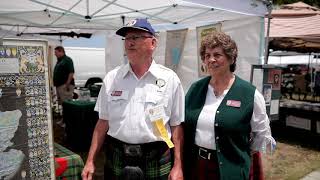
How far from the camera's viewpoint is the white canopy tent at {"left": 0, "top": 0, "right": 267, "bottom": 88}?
5.30 m

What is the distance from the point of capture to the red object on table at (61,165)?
2627mm

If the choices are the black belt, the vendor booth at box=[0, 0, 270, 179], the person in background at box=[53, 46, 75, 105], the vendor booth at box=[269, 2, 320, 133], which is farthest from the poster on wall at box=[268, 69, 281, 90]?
the person in background at box=[53, 46, 75, 105]

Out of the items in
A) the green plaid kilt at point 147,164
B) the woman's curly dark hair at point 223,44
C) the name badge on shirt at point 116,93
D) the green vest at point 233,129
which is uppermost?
the woman's curly dark hair at point 223,44

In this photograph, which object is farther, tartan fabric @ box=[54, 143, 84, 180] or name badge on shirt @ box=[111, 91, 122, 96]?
tartan fabric @ box=[54, 143, 84, 180]

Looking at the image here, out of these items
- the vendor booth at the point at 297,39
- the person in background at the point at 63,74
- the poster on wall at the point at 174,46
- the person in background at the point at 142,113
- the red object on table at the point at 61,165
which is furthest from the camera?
the person in background at the point at 63,74

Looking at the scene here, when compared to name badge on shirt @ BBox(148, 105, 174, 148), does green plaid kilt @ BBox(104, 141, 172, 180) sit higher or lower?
lower

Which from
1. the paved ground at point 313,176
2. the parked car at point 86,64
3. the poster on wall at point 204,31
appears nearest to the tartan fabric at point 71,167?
the poster on wall at point 204,31

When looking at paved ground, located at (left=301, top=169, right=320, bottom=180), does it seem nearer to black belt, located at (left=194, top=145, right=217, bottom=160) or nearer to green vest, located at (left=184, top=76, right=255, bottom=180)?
green vest, located at (left=184, top=76, right=255, bottom=180)

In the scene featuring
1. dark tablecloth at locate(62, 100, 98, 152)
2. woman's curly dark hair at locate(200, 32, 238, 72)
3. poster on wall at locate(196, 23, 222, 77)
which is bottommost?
dark tablecloth at locate(62, 100, 98, 152)

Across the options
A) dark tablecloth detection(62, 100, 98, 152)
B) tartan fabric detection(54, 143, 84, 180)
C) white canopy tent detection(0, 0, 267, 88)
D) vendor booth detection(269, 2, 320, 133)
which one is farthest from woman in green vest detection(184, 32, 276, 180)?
vendor booth detection(269, 2, 320, 133)

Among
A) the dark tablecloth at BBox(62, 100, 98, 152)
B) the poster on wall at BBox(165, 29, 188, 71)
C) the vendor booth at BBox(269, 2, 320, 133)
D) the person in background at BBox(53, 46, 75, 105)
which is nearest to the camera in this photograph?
the dark tablecloth at BBox(62, 100, 98, 152)

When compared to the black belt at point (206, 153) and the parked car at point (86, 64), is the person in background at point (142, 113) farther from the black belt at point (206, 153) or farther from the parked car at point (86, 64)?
the parked car at point (86, 64)

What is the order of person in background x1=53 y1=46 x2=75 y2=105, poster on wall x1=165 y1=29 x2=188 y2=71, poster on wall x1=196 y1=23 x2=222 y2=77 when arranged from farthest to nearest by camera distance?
person in background x1=53 y1=46 x2=75 y2=105 → poster on wall x1=165 y1=29 x2=188 y2=71 → poster on wall x1=196 y1=23 x2=222 y2=77

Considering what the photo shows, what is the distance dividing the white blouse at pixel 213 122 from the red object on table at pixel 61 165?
104cm
